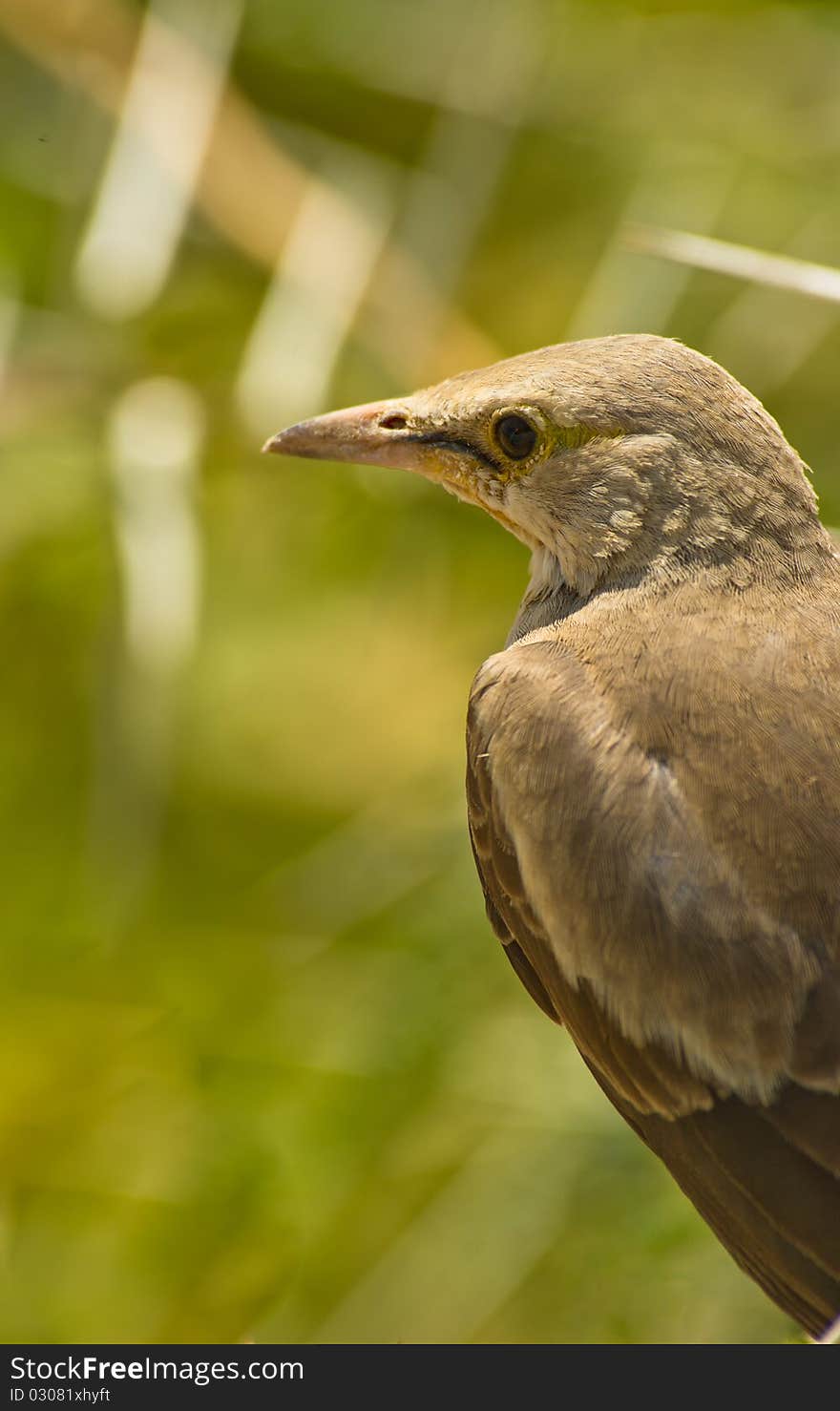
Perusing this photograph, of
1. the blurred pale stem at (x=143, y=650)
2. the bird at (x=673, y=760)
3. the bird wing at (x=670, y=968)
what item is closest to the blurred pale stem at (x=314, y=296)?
the blurred pale stem at (x=143, y=650)

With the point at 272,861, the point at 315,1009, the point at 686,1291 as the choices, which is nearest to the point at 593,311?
the point at 272,861

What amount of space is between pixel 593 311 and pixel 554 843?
225cm

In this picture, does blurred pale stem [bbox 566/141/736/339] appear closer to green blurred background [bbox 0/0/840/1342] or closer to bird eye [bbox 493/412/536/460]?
green blurred background [bbox 0/0/840/1342]

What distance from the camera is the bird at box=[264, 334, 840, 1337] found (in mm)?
2605

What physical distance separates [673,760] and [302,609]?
2300 mm

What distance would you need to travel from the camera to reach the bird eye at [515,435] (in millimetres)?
3039

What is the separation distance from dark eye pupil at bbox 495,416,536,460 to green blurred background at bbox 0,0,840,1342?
145 centimetres

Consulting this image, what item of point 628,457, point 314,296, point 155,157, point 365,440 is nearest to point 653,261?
point 314,296

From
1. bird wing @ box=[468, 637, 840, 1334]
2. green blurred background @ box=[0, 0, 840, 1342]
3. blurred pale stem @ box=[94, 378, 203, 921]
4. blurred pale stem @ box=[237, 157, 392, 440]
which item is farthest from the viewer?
blurred pale stem @ box=[237, 157, 392, 440]

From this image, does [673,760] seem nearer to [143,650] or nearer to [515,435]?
[515,435]

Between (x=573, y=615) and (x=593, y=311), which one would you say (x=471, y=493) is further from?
(x=593, y=311)

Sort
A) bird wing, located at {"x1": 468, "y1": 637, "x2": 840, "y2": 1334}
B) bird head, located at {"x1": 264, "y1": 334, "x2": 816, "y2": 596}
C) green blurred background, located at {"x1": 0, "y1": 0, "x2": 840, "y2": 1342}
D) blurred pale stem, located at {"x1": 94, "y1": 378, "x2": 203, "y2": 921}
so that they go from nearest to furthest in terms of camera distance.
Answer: bird wing, located at {"x1": 468, "y1": 637, "x2": 840, "y2": 1334} < bird head, located at {"x1": 264, "y1": 334, "x2": 816, "y2": 596} < green blurred background, located at {"x1": 0, "y1": 0, "x2": 840, "y2": 1342} < blurred pale stem, located at {"x1": 94, "y1": 378, "x2": 203, "y2": 921}

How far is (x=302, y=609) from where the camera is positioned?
4.84 m

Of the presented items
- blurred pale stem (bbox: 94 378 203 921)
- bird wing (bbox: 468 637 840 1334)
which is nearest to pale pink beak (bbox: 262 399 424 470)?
bird wing (bbox: 468 637 840 1334)
